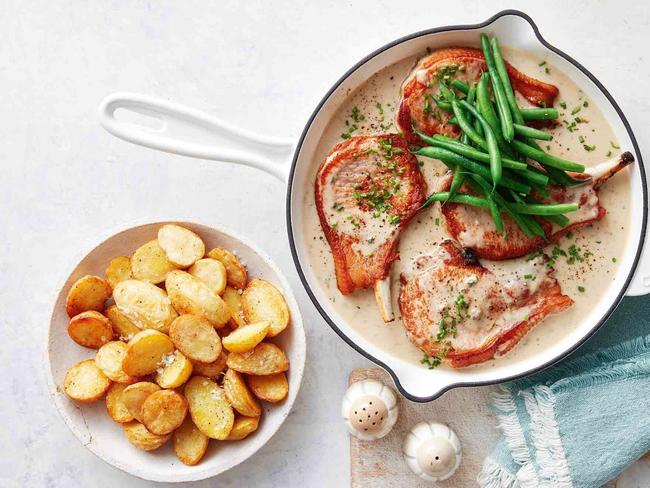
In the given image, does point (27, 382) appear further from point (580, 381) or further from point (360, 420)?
point (580, 381)

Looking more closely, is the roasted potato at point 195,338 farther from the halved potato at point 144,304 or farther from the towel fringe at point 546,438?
the towel fringe at point 546,438

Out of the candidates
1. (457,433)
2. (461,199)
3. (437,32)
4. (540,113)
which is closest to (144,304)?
(461,199)

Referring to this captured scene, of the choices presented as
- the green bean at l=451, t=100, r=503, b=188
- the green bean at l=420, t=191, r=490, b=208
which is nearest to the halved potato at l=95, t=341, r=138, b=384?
the green bean at l=420, t=191, r=490, b=208

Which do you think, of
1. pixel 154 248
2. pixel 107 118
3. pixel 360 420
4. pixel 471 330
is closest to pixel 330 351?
pixel 360 420

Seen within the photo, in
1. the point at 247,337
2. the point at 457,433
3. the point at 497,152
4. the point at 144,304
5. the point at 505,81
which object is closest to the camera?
the point at 497,152

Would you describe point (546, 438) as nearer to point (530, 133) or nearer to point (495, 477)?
point (495, 477)

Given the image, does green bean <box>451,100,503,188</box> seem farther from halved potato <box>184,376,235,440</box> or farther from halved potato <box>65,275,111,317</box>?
halved potato <box>65,275,111,317</box>

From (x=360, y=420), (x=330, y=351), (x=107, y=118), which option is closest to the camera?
(x=107, y=118)
